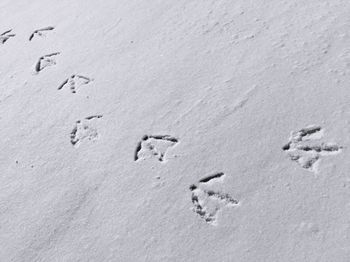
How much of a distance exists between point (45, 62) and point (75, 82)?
281mm

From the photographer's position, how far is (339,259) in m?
1.20

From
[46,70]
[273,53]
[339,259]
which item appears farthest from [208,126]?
[46,70]

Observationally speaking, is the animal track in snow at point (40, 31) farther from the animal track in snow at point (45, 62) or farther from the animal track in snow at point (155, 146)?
the animal track in snow at point (155, 146)

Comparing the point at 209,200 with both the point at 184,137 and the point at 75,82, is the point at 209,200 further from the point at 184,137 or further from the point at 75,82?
the point at 75,82

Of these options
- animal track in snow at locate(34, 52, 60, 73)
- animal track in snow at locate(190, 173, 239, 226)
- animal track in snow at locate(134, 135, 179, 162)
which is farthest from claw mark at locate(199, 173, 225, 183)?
animal track in snow at locate(34, 52, 60, 73)

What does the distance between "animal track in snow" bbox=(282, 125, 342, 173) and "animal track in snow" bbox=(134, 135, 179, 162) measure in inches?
16.3

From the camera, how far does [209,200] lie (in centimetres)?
147

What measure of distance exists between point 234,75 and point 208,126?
27 centimetres

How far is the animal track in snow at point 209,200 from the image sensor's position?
1421mm

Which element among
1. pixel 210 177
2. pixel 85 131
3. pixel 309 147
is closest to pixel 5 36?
pixel 85 131

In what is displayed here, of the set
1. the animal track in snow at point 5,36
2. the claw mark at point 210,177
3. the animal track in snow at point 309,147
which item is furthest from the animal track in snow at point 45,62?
the animal track in snow at point 309,147

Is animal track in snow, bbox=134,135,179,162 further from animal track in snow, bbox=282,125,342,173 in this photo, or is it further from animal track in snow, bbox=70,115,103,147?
animal track in snow, bbox=282,125,342,173

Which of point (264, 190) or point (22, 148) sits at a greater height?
point (22, 148)

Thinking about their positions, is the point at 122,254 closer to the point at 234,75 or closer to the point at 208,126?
the point at 208,126
